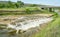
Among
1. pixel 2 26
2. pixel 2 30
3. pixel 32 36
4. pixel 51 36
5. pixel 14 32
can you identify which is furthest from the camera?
pixel 2 26

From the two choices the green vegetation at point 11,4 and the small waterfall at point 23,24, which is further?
the green vegetation at point 11,4

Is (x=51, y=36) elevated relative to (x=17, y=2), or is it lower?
elevated

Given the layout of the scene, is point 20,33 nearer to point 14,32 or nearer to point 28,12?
point 14,32

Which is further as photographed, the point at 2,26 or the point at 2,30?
the point at 2,26

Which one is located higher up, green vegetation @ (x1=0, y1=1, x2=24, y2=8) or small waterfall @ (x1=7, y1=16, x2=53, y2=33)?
small waterfall @ (x1=7, y1=16, x2=53, y2=33)

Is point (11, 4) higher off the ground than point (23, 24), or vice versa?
point (23, 24)

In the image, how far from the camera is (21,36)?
12.5 meters

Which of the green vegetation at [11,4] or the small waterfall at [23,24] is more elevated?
the small waterfall at [23,24]

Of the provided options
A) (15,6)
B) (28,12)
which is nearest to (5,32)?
(28,12)

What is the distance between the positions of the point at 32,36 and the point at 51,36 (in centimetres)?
173

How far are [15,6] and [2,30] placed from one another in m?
17.1

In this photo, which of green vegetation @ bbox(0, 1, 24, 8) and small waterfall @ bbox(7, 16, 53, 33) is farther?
green vegetation @ bbox(0, 1, 24, 8)

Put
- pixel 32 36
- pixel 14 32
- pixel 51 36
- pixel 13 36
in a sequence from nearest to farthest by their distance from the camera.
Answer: pixel 51 36 → pixel 32 36 → pixel 13 36 → pixel 14 32

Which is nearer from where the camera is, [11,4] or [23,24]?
[23,24]
